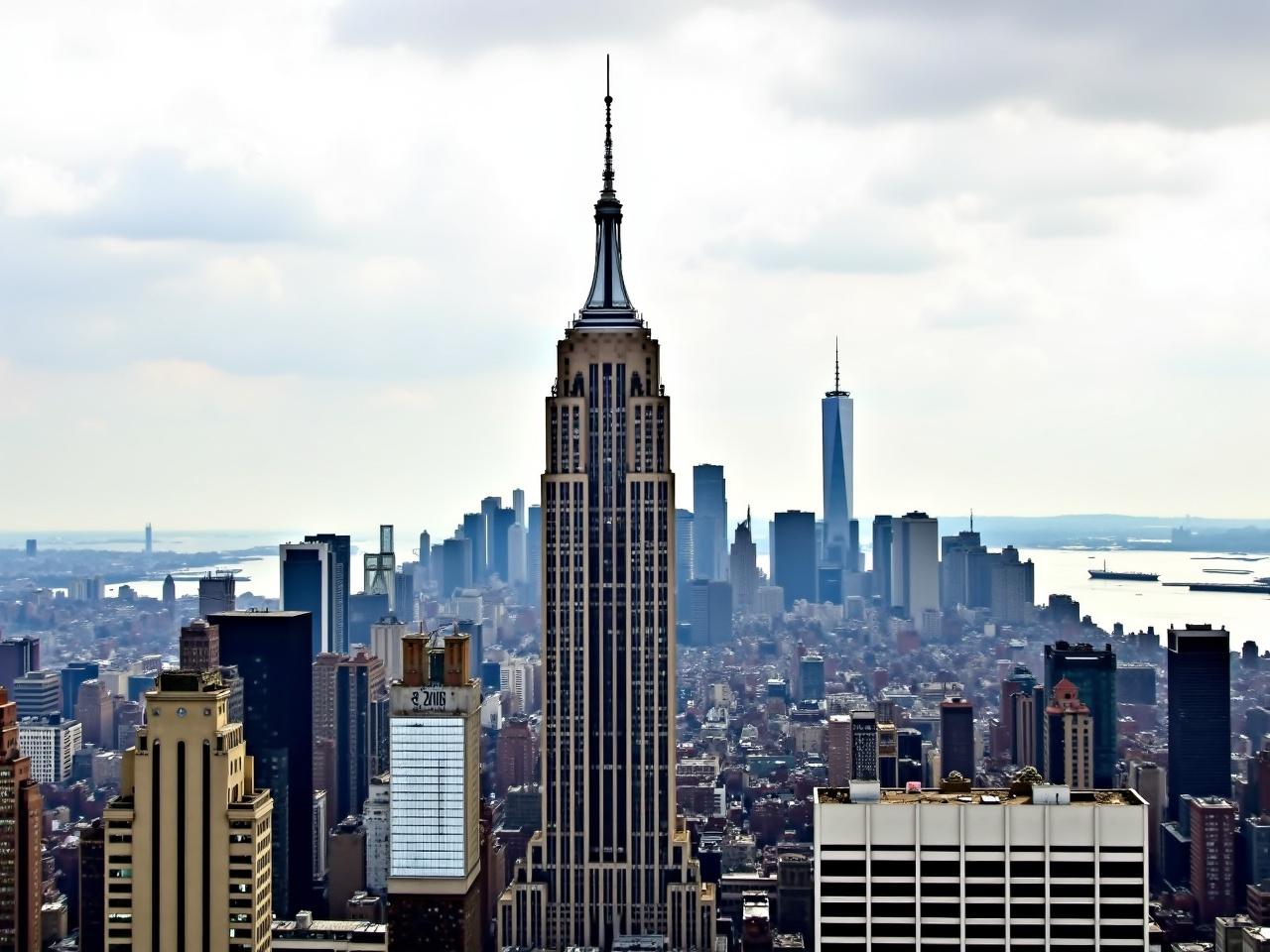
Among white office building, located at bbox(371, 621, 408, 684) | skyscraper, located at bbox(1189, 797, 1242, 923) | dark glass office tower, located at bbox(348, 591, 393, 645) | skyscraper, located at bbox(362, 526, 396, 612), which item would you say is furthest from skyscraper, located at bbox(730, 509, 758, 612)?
skyscraper, located at bbox(1189, 797, 1242, 923)

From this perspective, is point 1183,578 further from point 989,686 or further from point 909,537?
point 909,537

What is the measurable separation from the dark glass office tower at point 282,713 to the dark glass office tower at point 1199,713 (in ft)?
77.0

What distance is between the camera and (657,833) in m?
39.0

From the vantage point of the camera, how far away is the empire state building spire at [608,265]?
133 feet

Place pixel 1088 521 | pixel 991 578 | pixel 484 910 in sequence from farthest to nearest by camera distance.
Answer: pixel 991 578 < pixel 1088 521 < pixel 484 910

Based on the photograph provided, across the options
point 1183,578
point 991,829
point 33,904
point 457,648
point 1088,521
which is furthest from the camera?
point 1183,578

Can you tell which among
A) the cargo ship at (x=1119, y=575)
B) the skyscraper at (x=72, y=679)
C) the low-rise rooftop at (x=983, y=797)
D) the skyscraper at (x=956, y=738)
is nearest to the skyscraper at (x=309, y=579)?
the skyscraper at (x=72, y=679)

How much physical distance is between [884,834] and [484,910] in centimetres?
2377

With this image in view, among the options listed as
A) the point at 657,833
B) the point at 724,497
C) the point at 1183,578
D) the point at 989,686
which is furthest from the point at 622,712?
the point at 724,497

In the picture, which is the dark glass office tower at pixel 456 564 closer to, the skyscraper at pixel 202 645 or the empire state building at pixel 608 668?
the skyscraper at pixel 202 645

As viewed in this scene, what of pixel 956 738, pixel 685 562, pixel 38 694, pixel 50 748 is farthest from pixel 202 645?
pixel 685 562

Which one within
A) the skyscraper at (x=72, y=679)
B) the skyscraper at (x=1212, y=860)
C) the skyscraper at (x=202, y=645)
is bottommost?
the skyscraper at (x=1212, y=860)

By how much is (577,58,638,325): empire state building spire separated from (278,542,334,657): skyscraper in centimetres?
2903

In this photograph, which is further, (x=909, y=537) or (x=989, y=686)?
(x=909, y=537)
